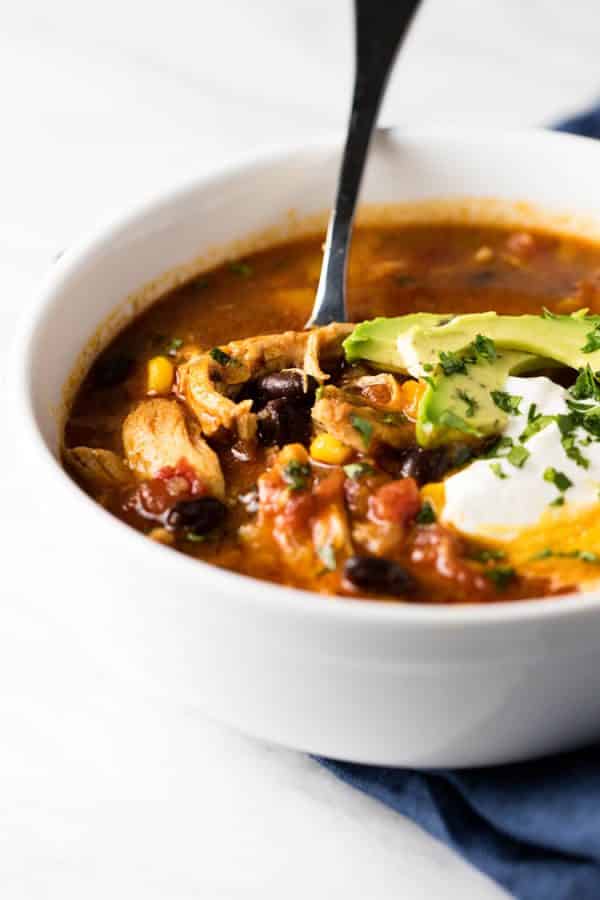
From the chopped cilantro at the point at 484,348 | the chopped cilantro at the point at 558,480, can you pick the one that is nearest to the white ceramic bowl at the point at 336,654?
the chopped cilantro at the point at 558,480

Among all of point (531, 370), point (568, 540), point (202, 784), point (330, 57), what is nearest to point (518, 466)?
point (568, 540)

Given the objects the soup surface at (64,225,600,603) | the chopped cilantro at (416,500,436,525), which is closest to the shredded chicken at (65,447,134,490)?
the soup surface at (64,225,600,603)

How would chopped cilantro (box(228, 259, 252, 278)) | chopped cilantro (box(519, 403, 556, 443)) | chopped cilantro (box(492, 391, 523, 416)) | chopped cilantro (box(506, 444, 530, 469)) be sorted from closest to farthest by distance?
chopped cilantro (box(506, 444, 530, 469)) → chopped cilantro (box(519, 403, 556, 443)) → chopped cilantro (box(492, 391, 523, 416)) → chopped cilantro (box(228, 259, 252, 278))

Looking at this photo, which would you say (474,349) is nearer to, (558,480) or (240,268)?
(558,480)

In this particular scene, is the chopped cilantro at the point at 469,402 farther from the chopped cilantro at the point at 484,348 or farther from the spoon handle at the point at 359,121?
the spoon handle at the point at 359,121

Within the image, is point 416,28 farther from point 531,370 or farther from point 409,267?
point 531,370

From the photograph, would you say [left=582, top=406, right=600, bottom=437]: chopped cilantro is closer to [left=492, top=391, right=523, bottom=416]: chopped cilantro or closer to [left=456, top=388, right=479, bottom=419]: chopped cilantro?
[left=492, top=391, right=523, bottom=416]: chopped cilantro
